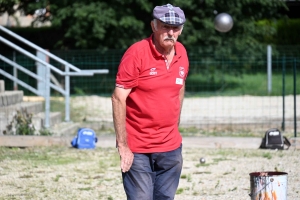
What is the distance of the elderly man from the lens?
15.1 ft

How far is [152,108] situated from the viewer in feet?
15.4

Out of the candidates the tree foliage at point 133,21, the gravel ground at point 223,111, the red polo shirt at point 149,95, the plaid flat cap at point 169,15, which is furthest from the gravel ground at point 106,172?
the tree foliage at point 133,21

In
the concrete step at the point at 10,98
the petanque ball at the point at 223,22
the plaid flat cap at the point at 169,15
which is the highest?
the petanque ball at the point at 223,22

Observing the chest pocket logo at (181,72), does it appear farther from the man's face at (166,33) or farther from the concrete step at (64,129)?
the concrete step at (64,129)

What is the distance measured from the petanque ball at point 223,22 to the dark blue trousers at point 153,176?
14.4 metres

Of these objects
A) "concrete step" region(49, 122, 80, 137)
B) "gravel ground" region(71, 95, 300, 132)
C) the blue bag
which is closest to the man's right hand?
the blue bag

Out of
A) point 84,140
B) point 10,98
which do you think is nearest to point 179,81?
point 84,140

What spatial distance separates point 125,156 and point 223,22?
1474cm

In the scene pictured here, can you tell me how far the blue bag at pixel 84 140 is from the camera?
10.6 m

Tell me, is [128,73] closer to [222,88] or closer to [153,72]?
[153,72]

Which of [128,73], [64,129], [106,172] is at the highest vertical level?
[128,73]

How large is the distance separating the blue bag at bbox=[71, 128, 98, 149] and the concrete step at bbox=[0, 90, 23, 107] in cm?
210

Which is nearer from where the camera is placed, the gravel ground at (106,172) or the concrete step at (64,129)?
the gravel ground at (106,172)

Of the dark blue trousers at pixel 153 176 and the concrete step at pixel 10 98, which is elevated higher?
the concrete step at pixel 10 98
